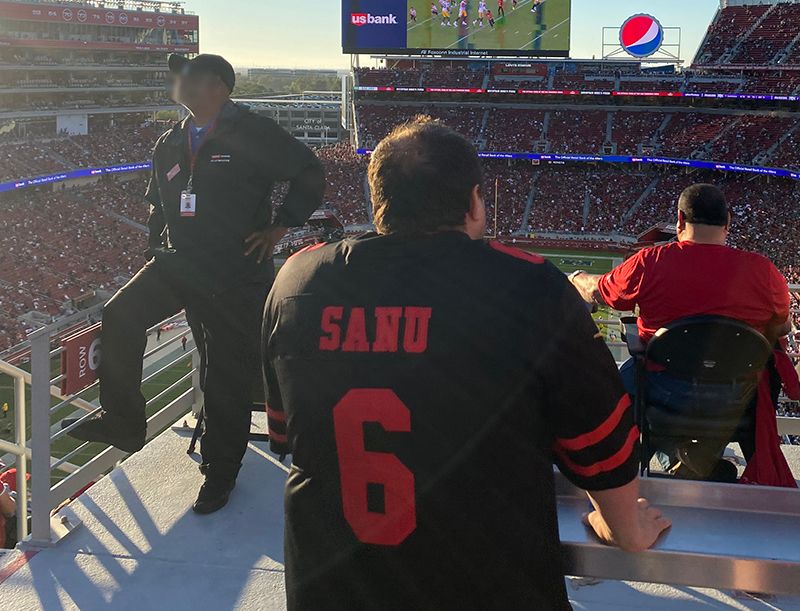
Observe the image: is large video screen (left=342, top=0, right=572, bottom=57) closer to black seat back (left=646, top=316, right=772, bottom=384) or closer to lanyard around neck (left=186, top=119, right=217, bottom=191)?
lanyard around neck (left=186, top=119, right=217, bottom=191)

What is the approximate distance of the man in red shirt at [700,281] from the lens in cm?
256

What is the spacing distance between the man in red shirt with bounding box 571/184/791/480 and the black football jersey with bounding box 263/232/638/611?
4.42ft

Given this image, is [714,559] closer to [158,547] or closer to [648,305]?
[648,305]

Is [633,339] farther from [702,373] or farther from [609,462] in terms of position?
[609,462]

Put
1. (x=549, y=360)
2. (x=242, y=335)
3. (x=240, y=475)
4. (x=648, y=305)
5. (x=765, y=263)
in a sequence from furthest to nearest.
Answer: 1. (x=240, y=475)
2. (x=242, y=335)
3. (x=648, y=305)
4. (x=765, y=263)
5. (x=549, y=360)

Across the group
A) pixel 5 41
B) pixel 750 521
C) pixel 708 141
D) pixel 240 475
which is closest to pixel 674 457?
pixel 750 521

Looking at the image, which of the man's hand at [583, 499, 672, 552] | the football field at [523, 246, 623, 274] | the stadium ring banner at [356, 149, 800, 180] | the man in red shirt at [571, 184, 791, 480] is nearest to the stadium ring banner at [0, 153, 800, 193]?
the stadium ring banner at [356, 149, 800, 180]

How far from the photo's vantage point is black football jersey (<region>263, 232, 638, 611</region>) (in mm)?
1291

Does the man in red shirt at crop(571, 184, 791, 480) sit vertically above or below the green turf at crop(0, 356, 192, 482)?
above

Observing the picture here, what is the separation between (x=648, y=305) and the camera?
2748 millimetres

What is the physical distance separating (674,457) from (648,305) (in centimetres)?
56

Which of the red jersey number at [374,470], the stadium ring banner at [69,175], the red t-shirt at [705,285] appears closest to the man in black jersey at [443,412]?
the red jersey number at [374,470]

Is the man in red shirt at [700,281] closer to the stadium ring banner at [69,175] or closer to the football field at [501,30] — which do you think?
the stadium ring banner at [69,175]

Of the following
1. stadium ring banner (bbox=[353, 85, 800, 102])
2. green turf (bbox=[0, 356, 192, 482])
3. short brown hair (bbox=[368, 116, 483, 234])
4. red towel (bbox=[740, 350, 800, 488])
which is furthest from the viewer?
stadium ring banner (bbox=[353, 85, 800, 102])
